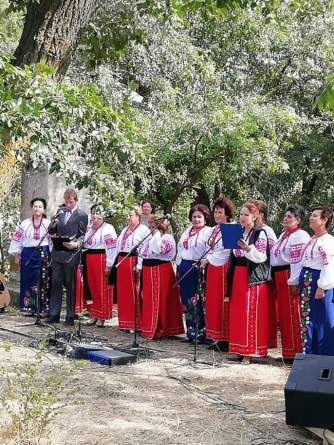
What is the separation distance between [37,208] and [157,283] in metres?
2.37

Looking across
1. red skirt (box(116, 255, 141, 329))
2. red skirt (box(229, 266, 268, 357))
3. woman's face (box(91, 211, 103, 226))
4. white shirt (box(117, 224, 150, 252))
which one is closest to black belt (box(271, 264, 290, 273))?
red skirt (box(229, 266, 268, 357))

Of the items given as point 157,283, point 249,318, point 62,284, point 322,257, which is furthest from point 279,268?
point 62,284

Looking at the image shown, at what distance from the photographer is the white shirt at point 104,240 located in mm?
9688

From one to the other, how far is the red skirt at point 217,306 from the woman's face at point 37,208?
317 cm

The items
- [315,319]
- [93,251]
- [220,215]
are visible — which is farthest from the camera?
[93,251]

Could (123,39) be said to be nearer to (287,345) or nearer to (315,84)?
(287,345)

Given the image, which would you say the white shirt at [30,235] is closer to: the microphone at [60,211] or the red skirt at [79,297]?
the microphone at [60,211]

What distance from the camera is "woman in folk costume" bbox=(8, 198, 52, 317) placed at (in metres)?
10.1

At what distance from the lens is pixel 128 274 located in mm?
9383

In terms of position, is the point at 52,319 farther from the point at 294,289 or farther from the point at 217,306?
the point at 294,289

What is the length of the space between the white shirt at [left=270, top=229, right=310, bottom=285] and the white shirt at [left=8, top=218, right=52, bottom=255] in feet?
12.4

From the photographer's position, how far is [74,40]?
563cm

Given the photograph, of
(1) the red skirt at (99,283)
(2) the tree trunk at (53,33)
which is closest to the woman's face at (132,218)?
(1) the red skirt at (99,283)

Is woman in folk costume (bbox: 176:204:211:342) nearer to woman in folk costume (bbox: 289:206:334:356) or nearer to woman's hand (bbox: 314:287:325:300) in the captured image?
woman in folk costume (bbox: 289:206:334:356)
